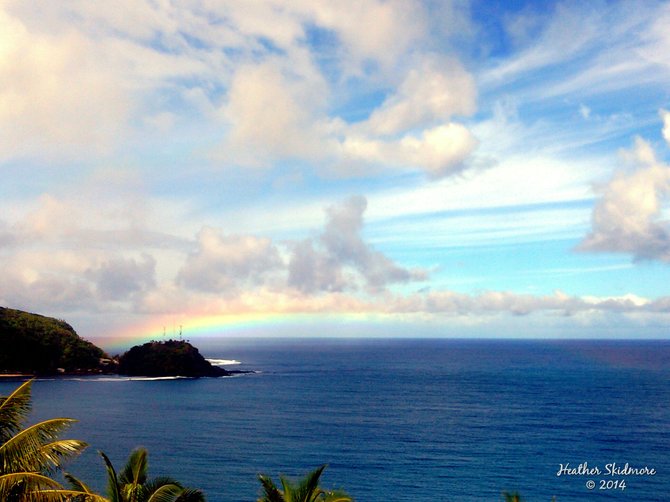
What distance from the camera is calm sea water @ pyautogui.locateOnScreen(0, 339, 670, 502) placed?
210 feet

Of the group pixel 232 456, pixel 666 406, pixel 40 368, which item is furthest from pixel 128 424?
pixel 666 406

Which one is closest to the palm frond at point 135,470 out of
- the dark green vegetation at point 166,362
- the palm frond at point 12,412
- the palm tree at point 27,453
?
the palm tree at point 27,453

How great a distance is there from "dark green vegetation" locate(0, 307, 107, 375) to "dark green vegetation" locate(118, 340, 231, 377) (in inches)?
549

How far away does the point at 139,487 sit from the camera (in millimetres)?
19094

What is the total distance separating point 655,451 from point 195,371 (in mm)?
141064

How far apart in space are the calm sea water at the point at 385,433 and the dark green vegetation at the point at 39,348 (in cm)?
2452

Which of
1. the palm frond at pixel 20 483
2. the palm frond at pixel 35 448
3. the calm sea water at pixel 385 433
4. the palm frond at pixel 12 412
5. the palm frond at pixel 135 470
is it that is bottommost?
the calm sea water at pixel 385 433

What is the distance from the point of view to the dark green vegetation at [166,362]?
181875mm

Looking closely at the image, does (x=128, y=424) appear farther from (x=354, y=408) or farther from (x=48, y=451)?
(x=48, y=451)

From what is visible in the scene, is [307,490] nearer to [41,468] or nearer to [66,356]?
[41,468]

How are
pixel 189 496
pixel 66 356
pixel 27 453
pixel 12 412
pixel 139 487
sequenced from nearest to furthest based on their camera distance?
pixel 27 453 → pixel 12 412 → pixel 139 487 → pixel 189 496 → pixel 66 356

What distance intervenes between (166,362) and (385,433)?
114431mm

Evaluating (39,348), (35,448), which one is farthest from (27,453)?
(39,348)

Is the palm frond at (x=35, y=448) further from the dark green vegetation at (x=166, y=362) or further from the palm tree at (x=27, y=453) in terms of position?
the dark green vegetation at (x=166, y=362)
